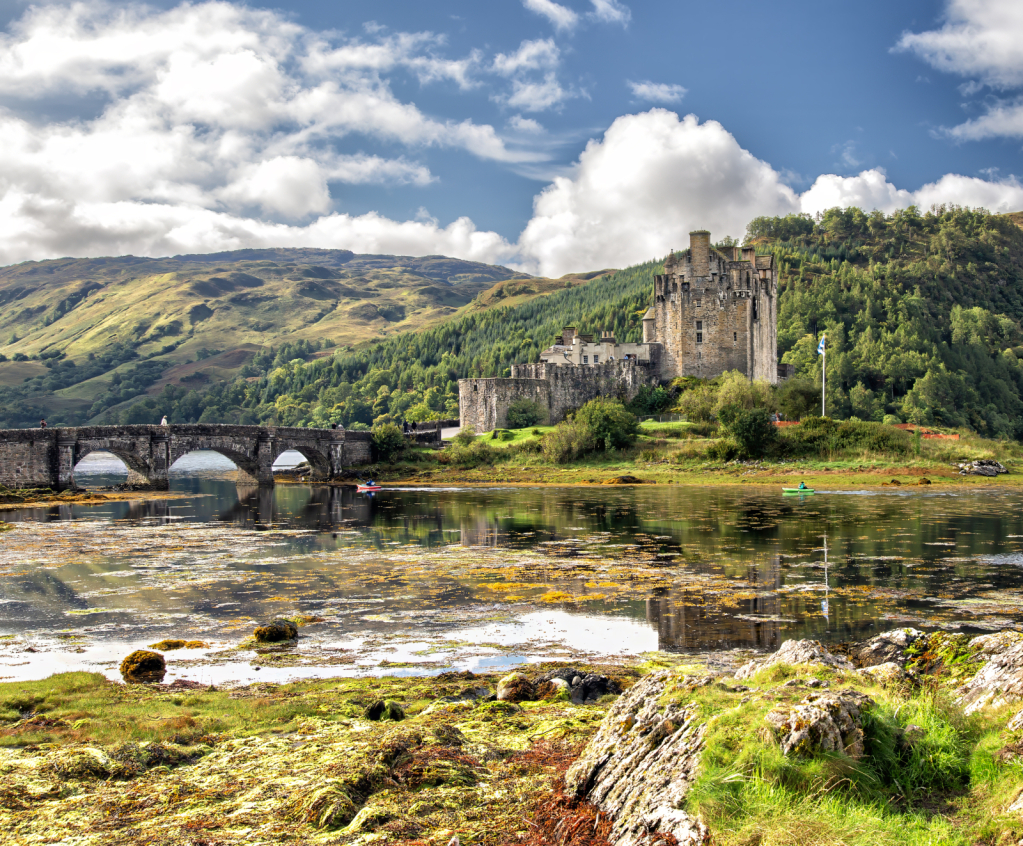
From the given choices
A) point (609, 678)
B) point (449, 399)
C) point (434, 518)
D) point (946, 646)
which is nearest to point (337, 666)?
point (609, 678)

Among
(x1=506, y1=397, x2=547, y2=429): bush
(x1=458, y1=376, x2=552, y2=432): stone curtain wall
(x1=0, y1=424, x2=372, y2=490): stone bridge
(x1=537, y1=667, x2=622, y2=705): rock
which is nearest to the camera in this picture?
(x1=537, y1=667, x2=622, y2=705): rock

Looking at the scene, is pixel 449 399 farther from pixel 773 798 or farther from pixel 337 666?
pixel 773 798

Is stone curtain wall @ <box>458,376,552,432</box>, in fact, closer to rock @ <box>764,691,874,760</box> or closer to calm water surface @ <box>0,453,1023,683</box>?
calm water surface @ <box>0,453,1023,683</box>

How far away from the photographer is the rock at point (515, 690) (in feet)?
39.4

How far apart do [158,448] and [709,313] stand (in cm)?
4703

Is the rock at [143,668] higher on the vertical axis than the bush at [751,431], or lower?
lower

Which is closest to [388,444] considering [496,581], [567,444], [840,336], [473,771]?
[567,444]

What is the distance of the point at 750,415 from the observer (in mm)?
59219

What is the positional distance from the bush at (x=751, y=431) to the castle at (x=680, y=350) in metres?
14.4

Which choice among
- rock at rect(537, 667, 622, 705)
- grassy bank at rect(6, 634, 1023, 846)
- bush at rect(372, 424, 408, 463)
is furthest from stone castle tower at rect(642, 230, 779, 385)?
rock at rect(537, 667, 622, 705)

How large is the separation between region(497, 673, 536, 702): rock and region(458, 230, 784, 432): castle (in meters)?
59.3

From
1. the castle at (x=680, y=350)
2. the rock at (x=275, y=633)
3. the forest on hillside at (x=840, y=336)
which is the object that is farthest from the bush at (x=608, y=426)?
the rock at (x=275, y=633)

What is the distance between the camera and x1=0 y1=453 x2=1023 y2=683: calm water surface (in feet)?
52.9

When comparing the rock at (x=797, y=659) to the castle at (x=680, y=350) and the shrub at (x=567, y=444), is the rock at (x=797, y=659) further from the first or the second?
the castle at (x=680, y=350)
